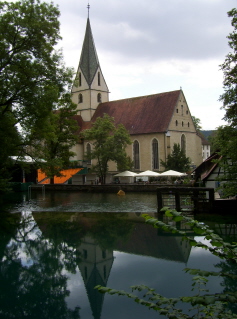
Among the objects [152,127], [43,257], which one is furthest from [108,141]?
[43,257]

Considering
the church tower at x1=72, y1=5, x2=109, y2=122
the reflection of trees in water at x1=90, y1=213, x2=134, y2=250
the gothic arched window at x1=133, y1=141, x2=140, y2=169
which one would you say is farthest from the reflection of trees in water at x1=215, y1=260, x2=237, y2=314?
the church tower at x1=72, y1=5, x2=109, y2=122

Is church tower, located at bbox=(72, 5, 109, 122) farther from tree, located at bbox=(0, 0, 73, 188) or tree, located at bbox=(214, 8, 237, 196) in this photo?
tree, located at bbox=(214, 8, 237, 196)

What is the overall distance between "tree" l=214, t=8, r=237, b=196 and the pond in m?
1.97

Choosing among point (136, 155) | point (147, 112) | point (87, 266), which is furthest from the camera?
point (147, 112)

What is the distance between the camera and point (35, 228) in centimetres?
1574

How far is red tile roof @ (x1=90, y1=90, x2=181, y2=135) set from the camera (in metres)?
49.9

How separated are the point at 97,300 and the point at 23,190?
1389 inches

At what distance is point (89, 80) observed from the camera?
197 feet

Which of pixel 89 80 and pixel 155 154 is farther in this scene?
pixel 89 80

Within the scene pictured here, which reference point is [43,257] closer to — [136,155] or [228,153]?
[228,153]

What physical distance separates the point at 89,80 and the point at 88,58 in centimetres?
349

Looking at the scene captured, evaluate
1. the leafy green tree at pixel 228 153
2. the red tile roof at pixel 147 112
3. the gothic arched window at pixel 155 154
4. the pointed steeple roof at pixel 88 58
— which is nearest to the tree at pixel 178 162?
the gothic arched window at pixel 155 154

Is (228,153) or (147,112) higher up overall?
(147,112)

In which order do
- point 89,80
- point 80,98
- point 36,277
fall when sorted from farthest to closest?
point 80,98
point 89,80
point 36,277
